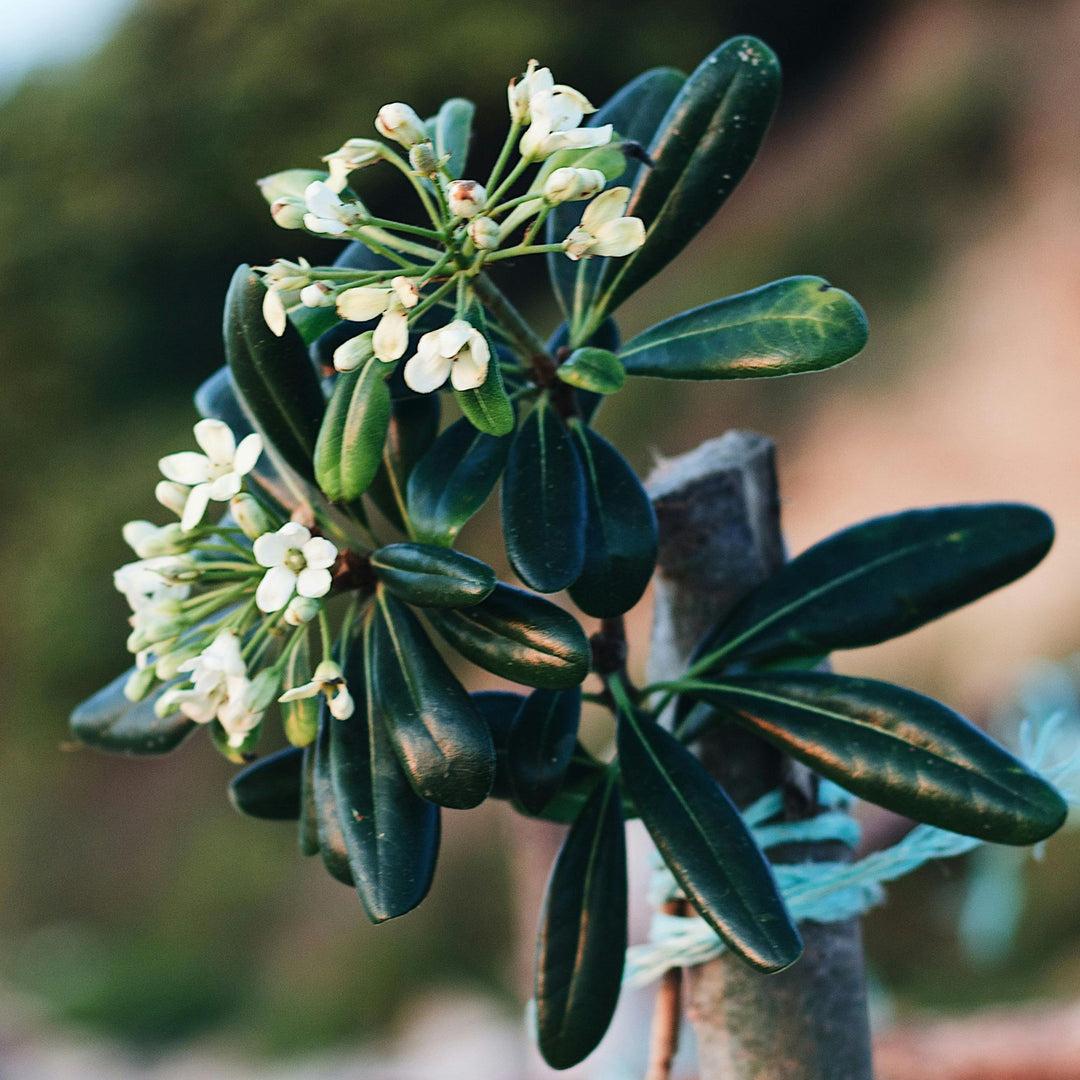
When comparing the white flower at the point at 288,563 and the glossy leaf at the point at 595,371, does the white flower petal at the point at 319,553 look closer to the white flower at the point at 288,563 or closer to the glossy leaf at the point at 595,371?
the white flower at the point at 288,563

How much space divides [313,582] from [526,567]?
0.08 metres

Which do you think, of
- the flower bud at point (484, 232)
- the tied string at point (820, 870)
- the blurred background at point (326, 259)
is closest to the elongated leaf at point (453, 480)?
the flower bud at point (484, 232)

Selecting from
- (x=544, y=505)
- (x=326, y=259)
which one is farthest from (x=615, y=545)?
(x=326, y=259)

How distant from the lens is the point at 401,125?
42 centimetres

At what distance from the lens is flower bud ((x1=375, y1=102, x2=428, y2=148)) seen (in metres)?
0.41

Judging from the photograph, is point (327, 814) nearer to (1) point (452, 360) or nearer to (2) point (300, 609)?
(2) point (300, 609)

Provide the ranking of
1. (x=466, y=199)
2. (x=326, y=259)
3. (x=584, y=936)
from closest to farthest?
(x=466, y=199) → (x=584, y=936) → (x=326, y=259)

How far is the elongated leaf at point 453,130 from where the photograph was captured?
0.54 metres

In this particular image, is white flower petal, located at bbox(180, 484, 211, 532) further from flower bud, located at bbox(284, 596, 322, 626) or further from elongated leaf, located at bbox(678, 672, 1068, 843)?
elongated leaf, located at bbox(678, 672, 1068, 843)

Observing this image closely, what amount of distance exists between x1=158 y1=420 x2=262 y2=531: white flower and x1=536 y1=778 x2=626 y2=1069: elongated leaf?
245 mm

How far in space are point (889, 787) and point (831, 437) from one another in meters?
2.93

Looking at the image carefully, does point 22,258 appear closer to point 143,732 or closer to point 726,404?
point 726,404

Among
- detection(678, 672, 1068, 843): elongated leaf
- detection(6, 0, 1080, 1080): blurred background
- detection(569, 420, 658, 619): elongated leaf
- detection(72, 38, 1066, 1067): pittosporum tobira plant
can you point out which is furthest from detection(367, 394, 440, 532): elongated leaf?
detection(6, 0, 1080, 1080): blurred background

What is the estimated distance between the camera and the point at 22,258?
3.77m
